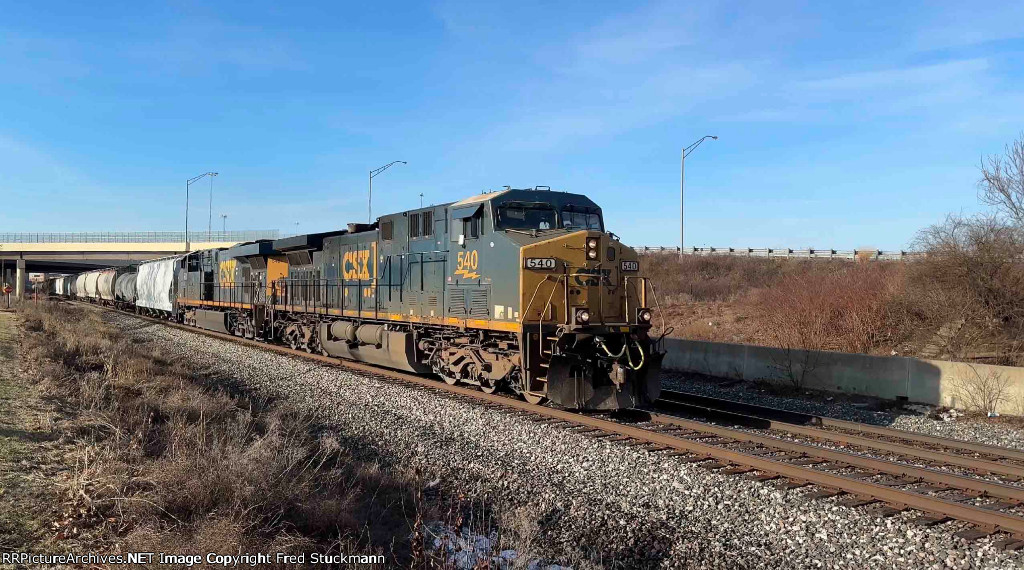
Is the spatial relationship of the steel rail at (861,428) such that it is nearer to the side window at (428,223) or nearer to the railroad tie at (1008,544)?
the railroad tie at (1008,544)

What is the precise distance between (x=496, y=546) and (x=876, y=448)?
5.96 meters

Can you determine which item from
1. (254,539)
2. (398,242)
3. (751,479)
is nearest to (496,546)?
(254,539)

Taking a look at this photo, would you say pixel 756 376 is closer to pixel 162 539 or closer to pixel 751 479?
pixel 751 479

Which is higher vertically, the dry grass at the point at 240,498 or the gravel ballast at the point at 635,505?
the dry grass at the point at 240,498

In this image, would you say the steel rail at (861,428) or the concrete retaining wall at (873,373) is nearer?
the steel rail at (861,428)

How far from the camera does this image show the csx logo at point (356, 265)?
51.9ft

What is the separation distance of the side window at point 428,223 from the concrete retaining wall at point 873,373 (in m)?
7.62

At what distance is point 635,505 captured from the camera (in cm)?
655

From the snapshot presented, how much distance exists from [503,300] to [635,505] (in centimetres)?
465

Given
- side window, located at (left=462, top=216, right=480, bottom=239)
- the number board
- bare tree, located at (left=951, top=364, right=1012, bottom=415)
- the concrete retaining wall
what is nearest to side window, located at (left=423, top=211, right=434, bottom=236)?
side window, located at (left=462, top=216, right=480, bottom=239)

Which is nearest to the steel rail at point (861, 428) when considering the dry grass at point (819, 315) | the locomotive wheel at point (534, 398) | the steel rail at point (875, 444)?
the steel rail at point (875, 444)

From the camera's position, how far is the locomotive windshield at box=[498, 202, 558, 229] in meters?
11.1

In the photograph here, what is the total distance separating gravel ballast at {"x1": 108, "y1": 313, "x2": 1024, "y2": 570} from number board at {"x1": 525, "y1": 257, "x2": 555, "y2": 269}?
92.2 inches

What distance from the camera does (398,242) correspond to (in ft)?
46.9
